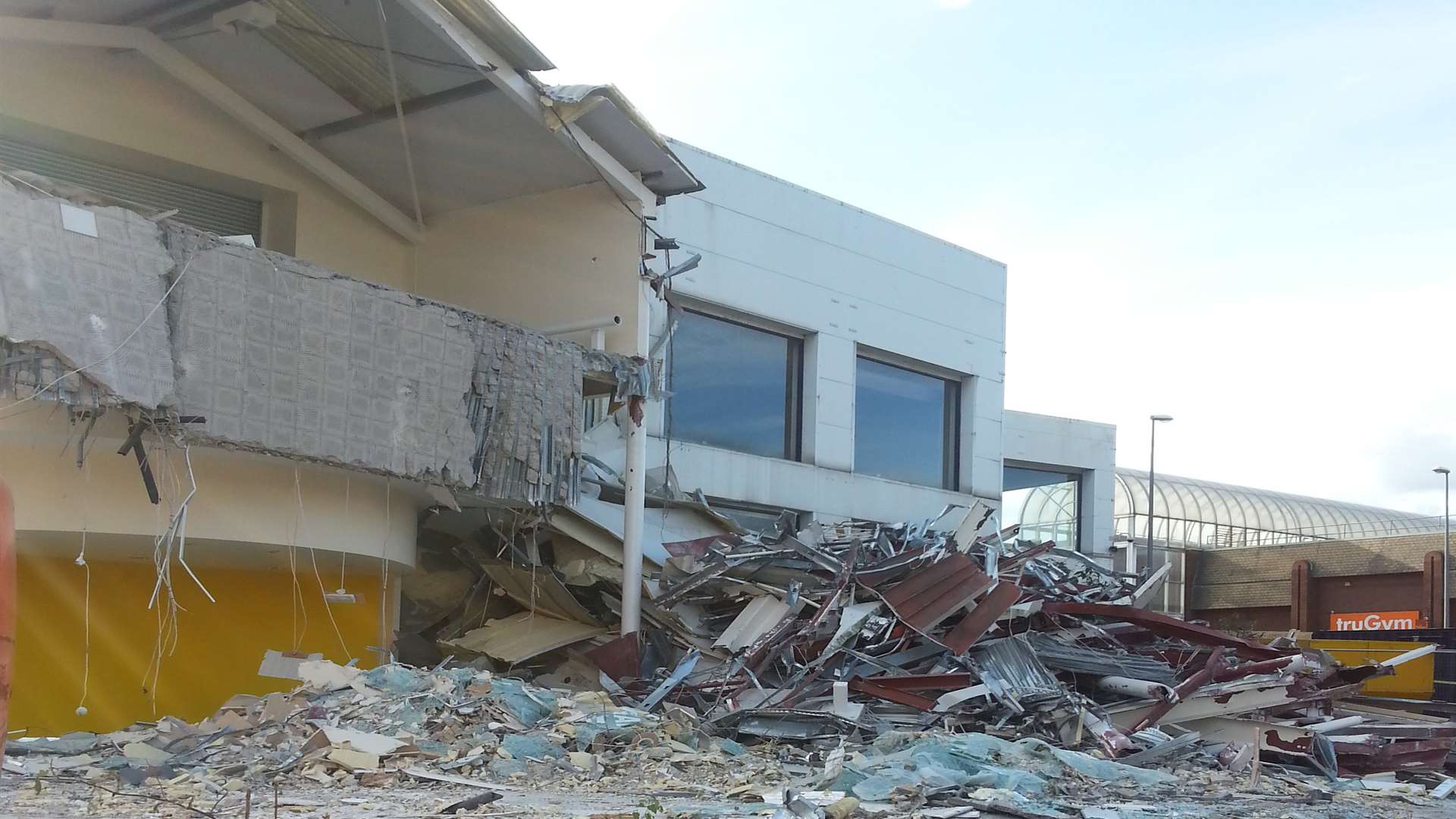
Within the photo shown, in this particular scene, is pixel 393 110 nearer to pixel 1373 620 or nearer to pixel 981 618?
pixel 981 618

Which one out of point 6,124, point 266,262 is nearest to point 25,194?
point 266,262

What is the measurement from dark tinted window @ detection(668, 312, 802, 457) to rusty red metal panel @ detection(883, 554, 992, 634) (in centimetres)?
633

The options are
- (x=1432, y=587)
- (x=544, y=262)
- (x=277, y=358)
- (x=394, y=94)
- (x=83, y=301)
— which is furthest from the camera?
(x=1432, y=587)

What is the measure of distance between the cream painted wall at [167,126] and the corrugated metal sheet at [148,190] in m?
0.38

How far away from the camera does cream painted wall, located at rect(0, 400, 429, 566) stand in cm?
1028

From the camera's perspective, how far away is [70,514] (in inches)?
414

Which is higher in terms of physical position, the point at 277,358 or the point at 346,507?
the point at 277,358

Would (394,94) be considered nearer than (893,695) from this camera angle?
No

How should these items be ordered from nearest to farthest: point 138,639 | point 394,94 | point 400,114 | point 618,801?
point 618,801 < point 138,639 < point 394,94 < point 400,114

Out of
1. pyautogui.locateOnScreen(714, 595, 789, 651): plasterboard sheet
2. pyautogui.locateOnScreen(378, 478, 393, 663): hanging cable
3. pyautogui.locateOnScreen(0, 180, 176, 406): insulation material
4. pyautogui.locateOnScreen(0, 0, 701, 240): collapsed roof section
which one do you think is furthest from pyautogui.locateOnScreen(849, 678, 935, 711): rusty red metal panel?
pyautogui.locateOnScreen(0, 180, 176, 406): insulation material

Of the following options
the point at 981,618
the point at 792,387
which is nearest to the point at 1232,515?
the point at 792,387

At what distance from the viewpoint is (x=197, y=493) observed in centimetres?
1114

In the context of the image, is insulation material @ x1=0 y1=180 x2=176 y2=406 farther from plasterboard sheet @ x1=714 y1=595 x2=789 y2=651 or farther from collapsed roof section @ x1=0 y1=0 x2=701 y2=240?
plasterboard sheet @ x1=714 y1=595 x2=789 y2=651

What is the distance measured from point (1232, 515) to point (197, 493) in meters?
41.5
